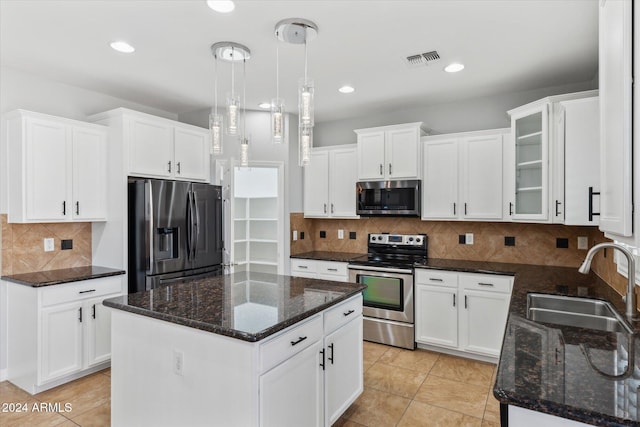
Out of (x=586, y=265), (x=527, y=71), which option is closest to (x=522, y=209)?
(x=527, y=71)

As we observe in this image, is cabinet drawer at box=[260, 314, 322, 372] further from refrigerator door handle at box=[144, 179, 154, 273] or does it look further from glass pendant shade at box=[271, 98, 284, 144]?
refrigerator door handle at box=[144, 179, 154, 273]

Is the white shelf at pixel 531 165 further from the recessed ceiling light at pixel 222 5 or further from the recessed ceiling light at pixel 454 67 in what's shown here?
the recessed ceiling light at pixel 222 5

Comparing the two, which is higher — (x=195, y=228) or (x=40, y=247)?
(x=195, y=228)

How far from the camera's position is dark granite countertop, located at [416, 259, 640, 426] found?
988mm

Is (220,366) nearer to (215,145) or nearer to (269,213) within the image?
(215,145)

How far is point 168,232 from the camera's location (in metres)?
3.51

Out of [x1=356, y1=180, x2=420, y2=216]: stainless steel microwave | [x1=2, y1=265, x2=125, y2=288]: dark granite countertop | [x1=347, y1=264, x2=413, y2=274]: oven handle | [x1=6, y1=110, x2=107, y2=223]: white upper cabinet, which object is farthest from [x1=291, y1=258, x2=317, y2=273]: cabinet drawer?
[x1=6, y1=110, x2=107, y2=223]: white upper cabinet

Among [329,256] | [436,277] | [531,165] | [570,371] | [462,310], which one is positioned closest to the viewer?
[570,371]

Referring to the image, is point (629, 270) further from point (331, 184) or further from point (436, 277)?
point (331, 184)

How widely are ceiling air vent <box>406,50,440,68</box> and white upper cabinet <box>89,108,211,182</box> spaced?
8.04 ft

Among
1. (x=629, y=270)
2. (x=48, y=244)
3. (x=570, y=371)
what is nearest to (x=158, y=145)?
(x=48, y=244)

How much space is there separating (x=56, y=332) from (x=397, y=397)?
9.19ft

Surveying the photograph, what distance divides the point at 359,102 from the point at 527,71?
5.46 feet

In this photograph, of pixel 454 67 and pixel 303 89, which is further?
pixel 454 67
